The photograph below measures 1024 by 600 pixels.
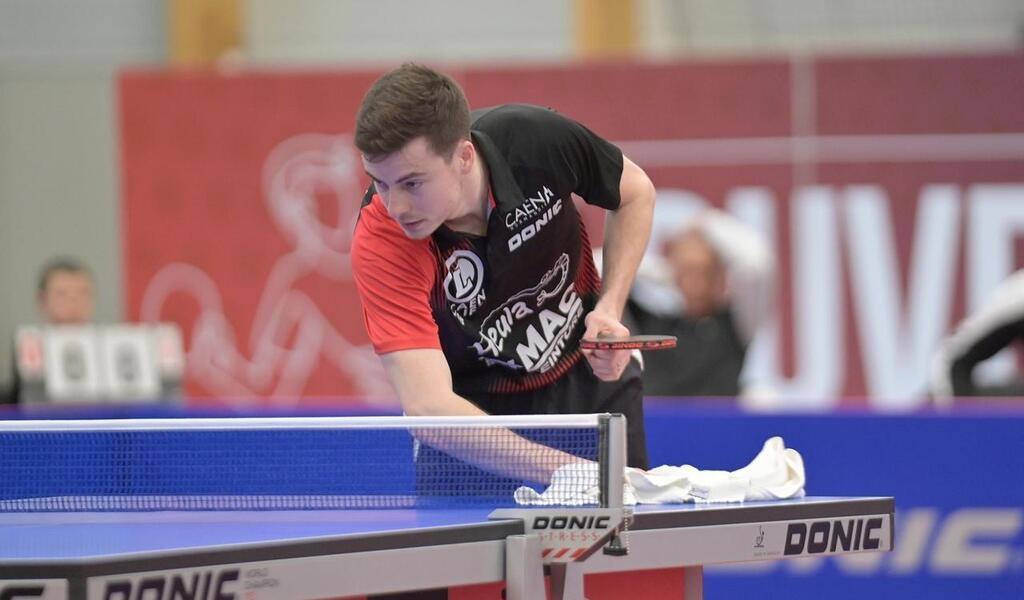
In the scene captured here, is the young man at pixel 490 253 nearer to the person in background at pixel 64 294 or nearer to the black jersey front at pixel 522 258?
the black jersey front at pixel 522 258

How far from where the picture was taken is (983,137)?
9.73 metres

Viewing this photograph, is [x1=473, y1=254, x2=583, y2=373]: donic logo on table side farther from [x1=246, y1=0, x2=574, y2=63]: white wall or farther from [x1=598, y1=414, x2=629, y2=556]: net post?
[x1=246, y1=0, x2=574, y2=63]: white wall

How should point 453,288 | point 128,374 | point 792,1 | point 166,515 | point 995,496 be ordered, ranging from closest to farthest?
point 166,515 < point 453,288 < point 995,496 < point 128,374 < point 792,1

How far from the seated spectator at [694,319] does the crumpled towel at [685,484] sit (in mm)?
3887

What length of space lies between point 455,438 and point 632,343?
40cm

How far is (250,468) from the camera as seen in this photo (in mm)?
3062

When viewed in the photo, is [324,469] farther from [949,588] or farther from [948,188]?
[948,188]

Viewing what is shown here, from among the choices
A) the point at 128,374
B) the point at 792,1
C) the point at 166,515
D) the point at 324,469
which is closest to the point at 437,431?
the point at 324,469

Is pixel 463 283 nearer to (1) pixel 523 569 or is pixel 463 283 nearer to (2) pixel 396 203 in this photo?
(2) pixel 396 203

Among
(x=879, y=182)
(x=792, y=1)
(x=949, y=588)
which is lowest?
(x=949, y=588)

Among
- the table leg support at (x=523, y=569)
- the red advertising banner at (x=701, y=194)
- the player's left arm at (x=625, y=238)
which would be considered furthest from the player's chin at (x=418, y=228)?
the red advertising banner at (x=701, y=194)

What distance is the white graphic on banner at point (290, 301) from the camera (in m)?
10.1

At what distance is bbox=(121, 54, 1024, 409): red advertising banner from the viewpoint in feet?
31.7

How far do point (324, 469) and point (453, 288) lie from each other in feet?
1.64
